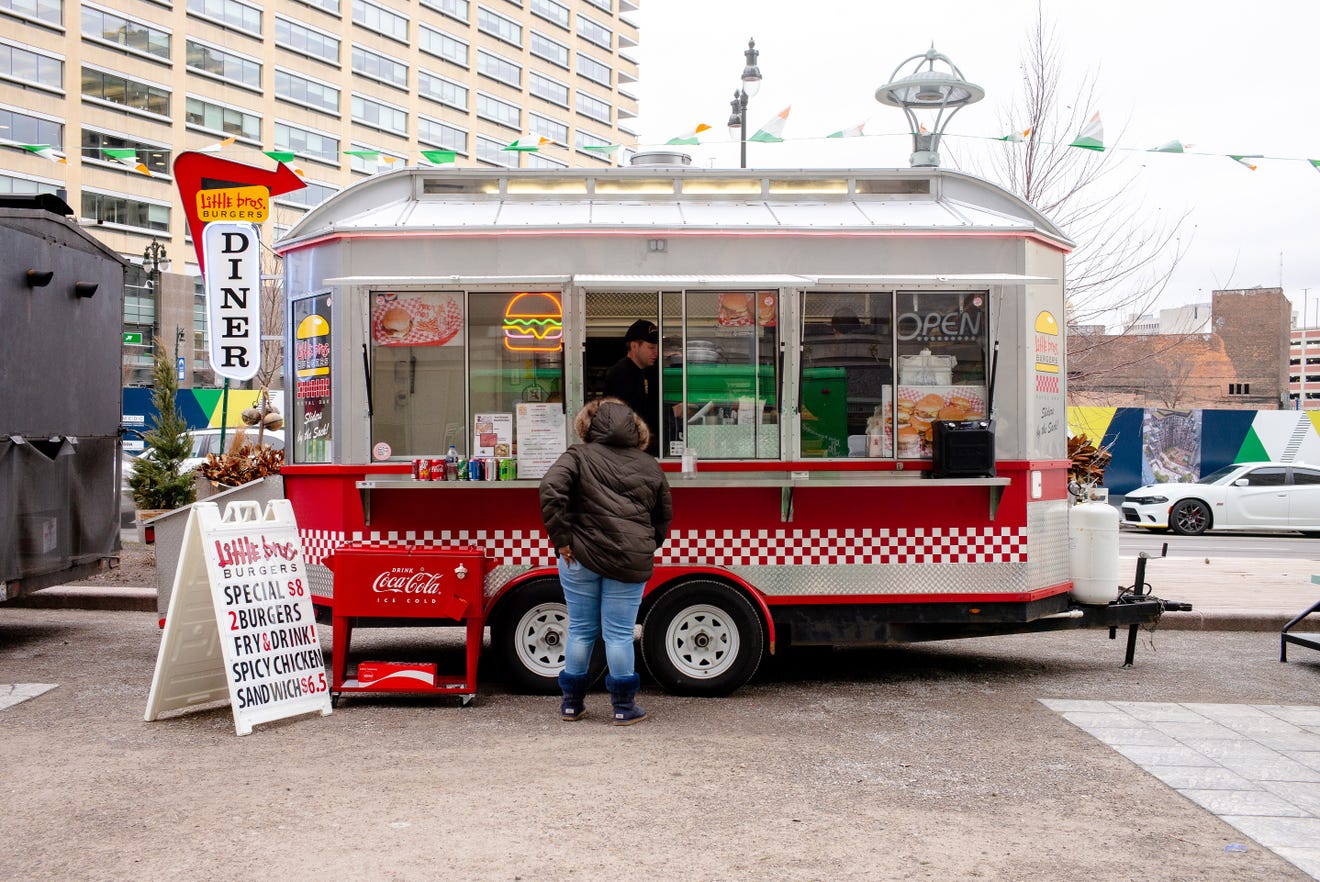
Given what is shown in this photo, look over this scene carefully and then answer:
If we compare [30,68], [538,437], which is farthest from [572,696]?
[30,68]

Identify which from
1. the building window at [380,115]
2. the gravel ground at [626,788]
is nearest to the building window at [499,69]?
the building window at [380,115]

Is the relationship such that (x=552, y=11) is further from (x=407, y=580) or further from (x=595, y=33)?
(x=407, y=580)

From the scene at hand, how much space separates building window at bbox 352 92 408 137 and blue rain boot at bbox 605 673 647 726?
67.4 meters

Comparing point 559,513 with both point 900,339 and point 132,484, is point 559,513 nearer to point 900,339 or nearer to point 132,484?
point 900,339

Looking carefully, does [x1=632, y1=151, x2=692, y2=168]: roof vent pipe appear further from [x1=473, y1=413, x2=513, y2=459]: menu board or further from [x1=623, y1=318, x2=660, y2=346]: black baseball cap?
[x1=473, y1=413, x2=513, y2=459]: menu board

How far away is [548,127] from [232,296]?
78389 millimetres

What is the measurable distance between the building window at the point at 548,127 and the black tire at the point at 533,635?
78.9 m

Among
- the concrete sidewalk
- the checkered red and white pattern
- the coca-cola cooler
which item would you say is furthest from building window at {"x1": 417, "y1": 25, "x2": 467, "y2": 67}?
the coca-cola cooler

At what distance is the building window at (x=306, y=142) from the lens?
208 feet

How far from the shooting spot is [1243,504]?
21.2 m

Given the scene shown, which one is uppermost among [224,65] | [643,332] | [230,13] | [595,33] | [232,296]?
[595,33]

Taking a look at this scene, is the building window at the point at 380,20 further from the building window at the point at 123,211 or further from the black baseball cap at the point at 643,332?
the black baseball cap at the point at 643,332

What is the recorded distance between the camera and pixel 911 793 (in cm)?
541

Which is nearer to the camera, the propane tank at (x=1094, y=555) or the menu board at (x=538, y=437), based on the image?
the menu board at (x=538, y=437)
